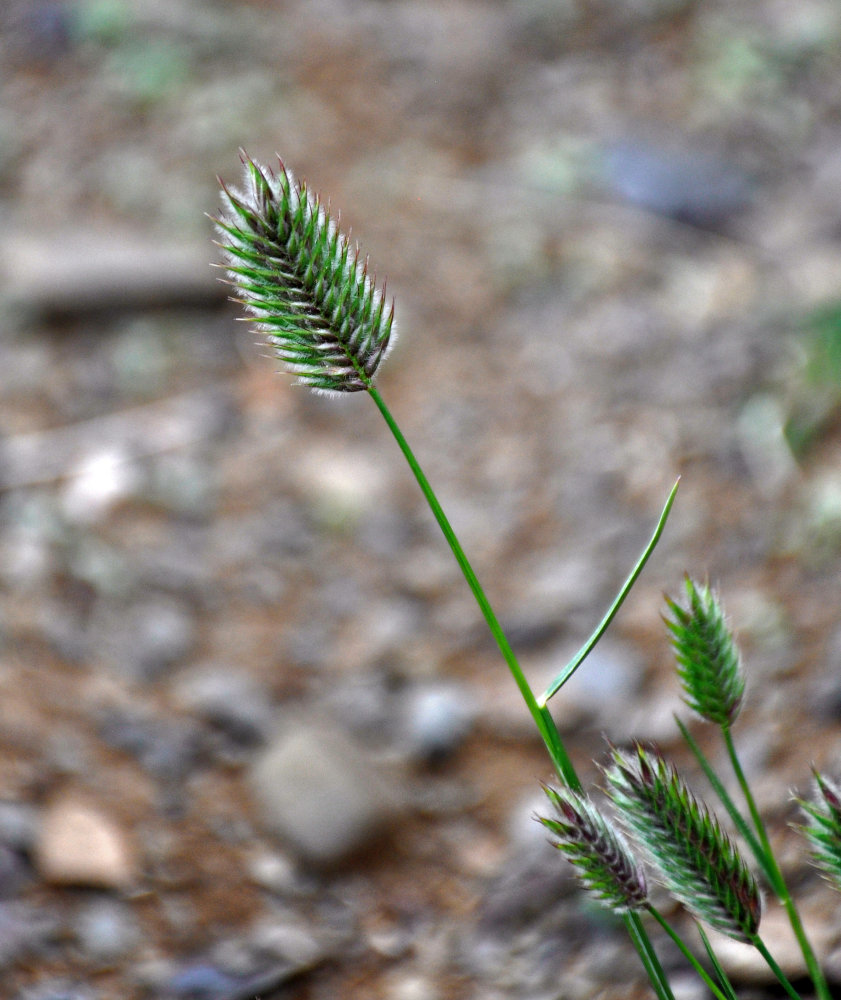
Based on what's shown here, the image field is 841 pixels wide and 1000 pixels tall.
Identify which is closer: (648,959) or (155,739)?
(648,959)

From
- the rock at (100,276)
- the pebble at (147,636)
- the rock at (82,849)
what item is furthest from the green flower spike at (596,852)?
the rock at (100,276)

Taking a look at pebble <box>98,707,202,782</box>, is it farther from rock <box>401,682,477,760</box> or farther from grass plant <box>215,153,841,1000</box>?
grass plant <box>215,153,841,1000</box>

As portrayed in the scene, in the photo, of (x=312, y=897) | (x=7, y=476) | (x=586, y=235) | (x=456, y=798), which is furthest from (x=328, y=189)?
(x=312, y=897)

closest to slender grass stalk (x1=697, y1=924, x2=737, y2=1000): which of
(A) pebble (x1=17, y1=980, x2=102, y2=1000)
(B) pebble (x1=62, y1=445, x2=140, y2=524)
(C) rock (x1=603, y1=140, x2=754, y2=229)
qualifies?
(A) pebble (x1=17, y1=980, x2=102, y2=1000)

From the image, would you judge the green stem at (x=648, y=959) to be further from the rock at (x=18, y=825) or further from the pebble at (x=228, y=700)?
the pebble at (x=228, y=700)

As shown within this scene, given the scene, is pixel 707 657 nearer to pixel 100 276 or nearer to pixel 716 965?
pixel 716 965

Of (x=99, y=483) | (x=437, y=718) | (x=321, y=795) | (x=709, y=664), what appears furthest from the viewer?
(x=99, y=483)

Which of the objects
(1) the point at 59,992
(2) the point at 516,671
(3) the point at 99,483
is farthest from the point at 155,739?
(2) the point at 516,671
